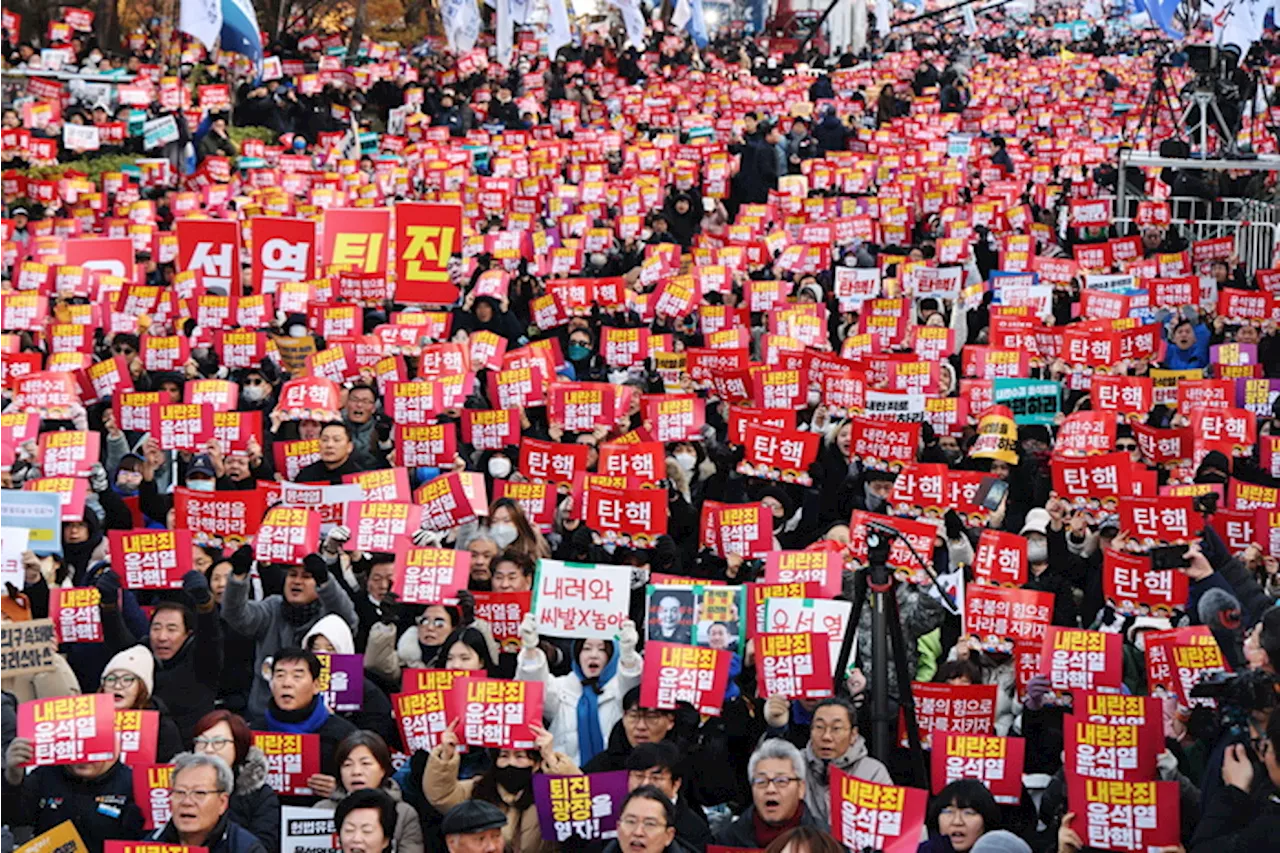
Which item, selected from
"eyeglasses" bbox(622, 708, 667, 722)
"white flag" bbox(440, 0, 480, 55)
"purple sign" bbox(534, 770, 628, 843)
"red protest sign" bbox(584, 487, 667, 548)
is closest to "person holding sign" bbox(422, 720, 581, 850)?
"purple sign" bbox(534, 770, 628, 843)

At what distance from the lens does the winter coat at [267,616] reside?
9.09m

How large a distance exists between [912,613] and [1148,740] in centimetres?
183

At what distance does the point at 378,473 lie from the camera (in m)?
10.6

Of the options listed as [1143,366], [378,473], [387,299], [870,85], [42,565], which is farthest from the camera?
[870,85]

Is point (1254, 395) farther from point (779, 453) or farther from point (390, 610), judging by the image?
point (390, 610)

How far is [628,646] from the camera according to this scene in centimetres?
840

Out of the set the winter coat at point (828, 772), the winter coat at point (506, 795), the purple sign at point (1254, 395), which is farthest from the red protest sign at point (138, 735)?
the purple sign at point (1254, 395)

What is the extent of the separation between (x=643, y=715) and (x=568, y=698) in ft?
1.55

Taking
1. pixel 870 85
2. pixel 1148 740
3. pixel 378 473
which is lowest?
pixel 1148 740

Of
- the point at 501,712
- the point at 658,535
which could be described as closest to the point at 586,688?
the point at 501,712

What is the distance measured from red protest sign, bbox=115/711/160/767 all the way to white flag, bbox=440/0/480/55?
2595 cm

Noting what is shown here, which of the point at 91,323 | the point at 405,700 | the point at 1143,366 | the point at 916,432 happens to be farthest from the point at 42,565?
the point at 1143,366

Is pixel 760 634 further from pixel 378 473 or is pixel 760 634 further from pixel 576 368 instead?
pixel 576 368

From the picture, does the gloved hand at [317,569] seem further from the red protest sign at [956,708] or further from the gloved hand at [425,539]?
the red protest sign at [956,708]
